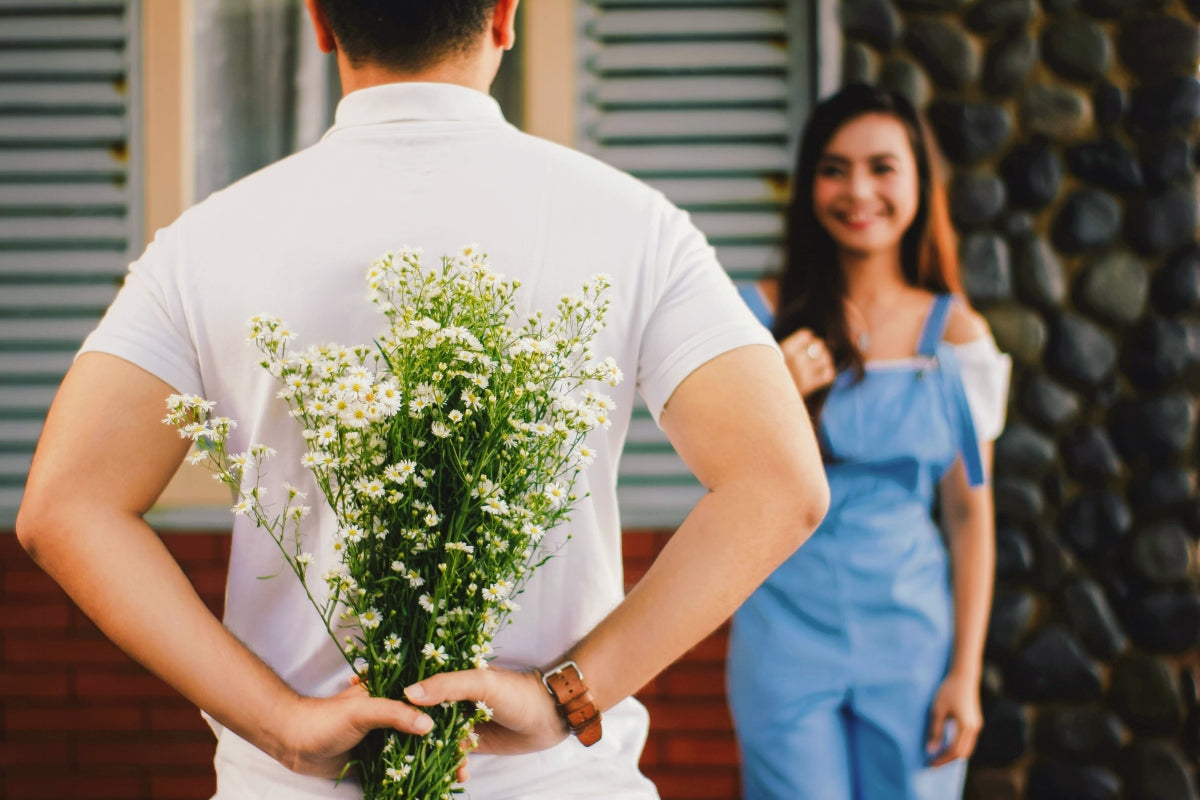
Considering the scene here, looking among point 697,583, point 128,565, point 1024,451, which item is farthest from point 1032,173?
point 128,565

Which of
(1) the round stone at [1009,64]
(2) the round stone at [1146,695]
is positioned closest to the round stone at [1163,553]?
(2) the round stone at [1146,695]

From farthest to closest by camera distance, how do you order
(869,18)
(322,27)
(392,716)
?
(869,18) < (322,27) < (392,716)

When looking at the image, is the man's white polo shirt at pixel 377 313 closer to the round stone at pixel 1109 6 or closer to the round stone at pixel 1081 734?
the round stone at pixel 1081 734

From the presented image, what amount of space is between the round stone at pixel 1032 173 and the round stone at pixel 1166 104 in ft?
0.98

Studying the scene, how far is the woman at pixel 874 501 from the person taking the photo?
2.14 metres

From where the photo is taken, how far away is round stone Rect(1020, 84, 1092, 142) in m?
3.02

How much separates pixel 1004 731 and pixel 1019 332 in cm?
125

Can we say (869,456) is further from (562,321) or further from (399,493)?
(399,493)

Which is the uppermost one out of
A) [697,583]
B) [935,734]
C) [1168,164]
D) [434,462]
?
[1168,164]

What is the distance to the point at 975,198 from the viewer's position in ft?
9.92

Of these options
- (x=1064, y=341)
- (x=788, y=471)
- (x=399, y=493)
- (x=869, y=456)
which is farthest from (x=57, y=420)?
(x=1064, y=341)

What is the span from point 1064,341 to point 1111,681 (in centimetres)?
109

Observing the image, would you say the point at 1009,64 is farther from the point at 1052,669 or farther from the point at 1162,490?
the point at 1052,669

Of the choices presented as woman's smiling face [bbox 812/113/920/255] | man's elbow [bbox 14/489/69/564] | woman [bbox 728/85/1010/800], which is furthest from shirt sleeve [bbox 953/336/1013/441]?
man's elbow [bbox 14/489/69/564]
